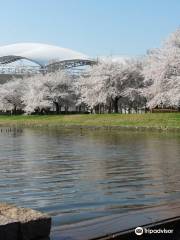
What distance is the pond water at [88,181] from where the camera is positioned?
10328 mm

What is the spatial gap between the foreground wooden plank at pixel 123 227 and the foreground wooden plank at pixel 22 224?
1.73 feet

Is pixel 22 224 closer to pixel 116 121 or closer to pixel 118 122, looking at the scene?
pixel 118 122

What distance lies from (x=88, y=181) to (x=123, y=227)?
694 cm

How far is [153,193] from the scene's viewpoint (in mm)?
11836

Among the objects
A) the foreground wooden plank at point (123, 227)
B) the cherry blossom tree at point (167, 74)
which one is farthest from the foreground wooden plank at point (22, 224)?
the cherry blossom tree at point (167, 74)

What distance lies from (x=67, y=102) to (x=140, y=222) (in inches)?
2686

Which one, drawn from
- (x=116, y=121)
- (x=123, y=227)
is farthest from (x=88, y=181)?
(x=116, y=121)

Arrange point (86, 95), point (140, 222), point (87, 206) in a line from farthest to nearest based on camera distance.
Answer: point (86, 95) → point (87, 206) → point (140, 222)

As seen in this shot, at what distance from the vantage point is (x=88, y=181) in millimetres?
13945

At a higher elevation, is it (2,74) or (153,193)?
(2,74)

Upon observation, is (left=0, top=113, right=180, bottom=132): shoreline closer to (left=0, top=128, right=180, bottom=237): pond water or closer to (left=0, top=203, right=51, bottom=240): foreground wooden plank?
(left=0, top=128, right=180, bottom=237): pond water

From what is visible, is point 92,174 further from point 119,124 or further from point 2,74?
point 2,74

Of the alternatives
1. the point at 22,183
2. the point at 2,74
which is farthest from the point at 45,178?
the point at 2,74

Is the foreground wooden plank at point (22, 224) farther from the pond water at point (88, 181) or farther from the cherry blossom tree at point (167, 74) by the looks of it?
the cherry blossom tree at point (167, 74)
